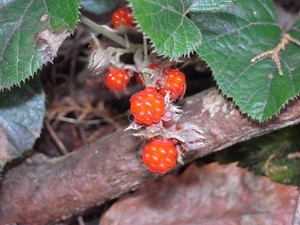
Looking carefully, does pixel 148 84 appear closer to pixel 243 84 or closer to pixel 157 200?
pixel 243 84

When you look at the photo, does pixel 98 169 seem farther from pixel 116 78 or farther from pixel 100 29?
pixel 100 29

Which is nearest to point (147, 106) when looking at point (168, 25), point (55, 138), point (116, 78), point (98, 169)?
point (168, 25)

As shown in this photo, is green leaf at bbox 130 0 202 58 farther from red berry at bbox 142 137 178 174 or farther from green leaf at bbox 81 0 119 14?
green leaf at bbox 81 0 119 14

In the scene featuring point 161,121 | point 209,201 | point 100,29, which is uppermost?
point 100,29

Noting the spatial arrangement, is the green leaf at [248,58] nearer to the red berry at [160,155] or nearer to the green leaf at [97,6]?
the red berry at [160,155]

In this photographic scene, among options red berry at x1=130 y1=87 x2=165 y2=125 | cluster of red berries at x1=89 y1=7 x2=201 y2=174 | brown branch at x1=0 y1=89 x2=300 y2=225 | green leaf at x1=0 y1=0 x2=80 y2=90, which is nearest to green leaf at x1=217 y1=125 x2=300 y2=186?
brown branch at x1=0 y1=89 x2=300 y2=225

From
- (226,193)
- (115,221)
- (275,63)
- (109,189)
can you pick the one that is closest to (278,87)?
(275,63)

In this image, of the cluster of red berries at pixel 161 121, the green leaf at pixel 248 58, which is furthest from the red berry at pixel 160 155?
the green leaf at pixel 248 58
